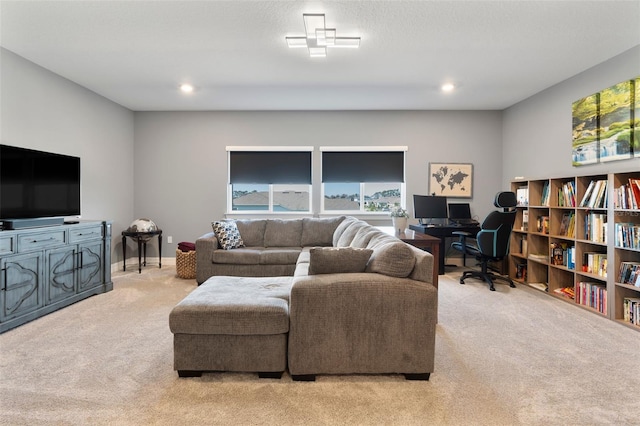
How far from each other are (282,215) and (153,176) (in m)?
2.35

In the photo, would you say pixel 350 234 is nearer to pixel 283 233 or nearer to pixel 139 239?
pixel 283 233

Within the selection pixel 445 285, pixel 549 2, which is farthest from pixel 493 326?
pixel 549 2

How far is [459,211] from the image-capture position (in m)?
5.61

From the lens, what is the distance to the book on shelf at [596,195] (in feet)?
11.2

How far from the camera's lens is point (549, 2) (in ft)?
8.41

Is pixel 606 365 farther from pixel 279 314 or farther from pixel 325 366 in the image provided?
pixel 279 314

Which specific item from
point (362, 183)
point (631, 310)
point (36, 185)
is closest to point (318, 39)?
point (362, 183)

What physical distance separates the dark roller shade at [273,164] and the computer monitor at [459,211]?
8.21 feet

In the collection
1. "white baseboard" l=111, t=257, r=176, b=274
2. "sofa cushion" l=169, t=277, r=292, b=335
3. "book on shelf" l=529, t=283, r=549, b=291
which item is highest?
"sofa cushion" l=169, t=277, r=292, b=335

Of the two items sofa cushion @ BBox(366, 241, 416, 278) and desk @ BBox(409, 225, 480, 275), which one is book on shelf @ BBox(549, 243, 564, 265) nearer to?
desk @ BBox(409, 225, 480, 275)

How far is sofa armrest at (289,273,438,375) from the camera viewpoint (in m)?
2.05

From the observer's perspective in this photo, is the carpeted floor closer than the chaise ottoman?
Yes

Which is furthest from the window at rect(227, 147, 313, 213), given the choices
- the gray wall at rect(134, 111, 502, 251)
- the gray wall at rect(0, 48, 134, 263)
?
the gray wall at rect(0, 48, 134, 263)

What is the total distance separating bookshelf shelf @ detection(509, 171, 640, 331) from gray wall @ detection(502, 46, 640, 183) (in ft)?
0.65
